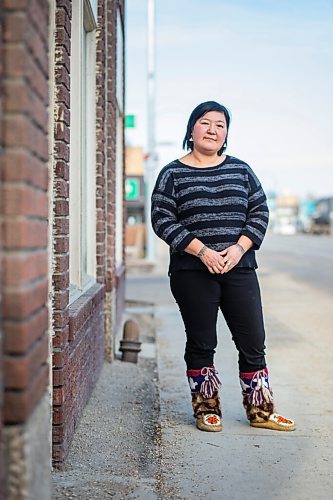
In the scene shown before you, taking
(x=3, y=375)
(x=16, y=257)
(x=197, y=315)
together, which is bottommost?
(x=197, y=315)

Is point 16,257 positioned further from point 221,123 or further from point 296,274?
point 296,274

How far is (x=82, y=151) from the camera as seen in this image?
598 cm

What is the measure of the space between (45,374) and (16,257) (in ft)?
2.00

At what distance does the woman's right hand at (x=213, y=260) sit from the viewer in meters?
4.77

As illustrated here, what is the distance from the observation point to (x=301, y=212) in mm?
129125

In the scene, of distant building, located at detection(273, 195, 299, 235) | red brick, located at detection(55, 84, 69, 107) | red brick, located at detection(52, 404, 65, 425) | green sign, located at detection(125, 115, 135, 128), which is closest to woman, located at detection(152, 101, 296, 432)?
red brick, located at detection(55, 84, 69, 107)

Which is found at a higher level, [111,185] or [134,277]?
[111,185]

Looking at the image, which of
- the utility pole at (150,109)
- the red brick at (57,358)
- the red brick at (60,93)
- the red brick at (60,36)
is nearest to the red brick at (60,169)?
the red brick at (60,93)

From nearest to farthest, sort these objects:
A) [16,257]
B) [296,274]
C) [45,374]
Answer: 1. [16,257]
2. [45,374]
3. [296,274]

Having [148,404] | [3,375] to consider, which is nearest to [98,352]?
[148,404]

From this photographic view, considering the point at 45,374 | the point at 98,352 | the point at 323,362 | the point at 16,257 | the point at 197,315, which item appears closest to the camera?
the point at 16,257

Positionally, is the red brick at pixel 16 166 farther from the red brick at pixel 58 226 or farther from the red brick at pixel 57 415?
the red brick at pixel 57 415

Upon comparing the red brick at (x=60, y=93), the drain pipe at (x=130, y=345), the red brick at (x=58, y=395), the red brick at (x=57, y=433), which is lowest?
the drain pipe at (x=130, y=345)

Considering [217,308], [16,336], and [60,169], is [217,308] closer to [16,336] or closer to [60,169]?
[60,169]
